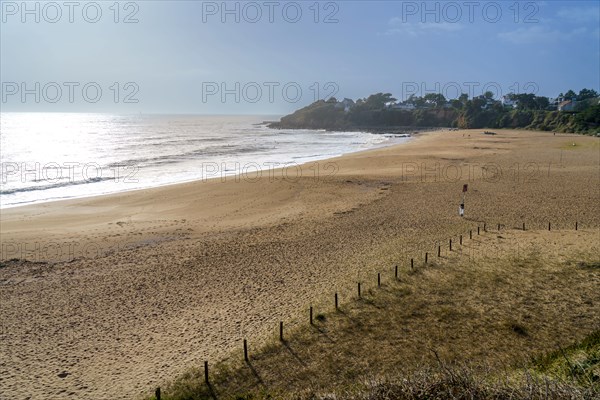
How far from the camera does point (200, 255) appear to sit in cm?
1653

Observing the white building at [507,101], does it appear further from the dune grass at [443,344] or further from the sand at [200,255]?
the dune grass at [443,344]

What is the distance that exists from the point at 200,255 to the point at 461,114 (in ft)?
376

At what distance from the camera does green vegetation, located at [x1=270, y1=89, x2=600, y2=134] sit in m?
100

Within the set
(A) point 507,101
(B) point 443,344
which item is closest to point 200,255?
(B) point 443,344

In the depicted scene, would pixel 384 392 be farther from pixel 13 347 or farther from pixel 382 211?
pixel 382 211

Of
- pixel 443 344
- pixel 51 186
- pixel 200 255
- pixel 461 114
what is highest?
pixel 461 114

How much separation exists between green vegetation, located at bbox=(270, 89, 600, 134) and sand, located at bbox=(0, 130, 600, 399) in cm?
7704

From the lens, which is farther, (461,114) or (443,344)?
(461,114)

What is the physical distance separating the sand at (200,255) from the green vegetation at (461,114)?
77.0m

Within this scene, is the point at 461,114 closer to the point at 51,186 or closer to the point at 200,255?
the point at 51,186

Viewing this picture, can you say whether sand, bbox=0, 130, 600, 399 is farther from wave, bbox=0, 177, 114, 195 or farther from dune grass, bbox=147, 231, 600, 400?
wave, bbox=0, 177, 114, 195

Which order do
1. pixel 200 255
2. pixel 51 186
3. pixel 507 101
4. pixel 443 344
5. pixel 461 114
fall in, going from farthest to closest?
pixel 507 101
pixel 461 114
pixel 51 186
pixel 200 255
pixel 443 344

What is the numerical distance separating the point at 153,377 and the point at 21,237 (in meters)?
14.5

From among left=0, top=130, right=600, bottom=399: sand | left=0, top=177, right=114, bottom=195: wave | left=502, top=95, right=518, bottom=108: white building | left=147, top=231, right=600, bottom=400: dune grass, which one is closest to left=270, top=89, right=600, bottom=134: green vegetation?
left=502, top=95, right=518, bottom=108: white building
